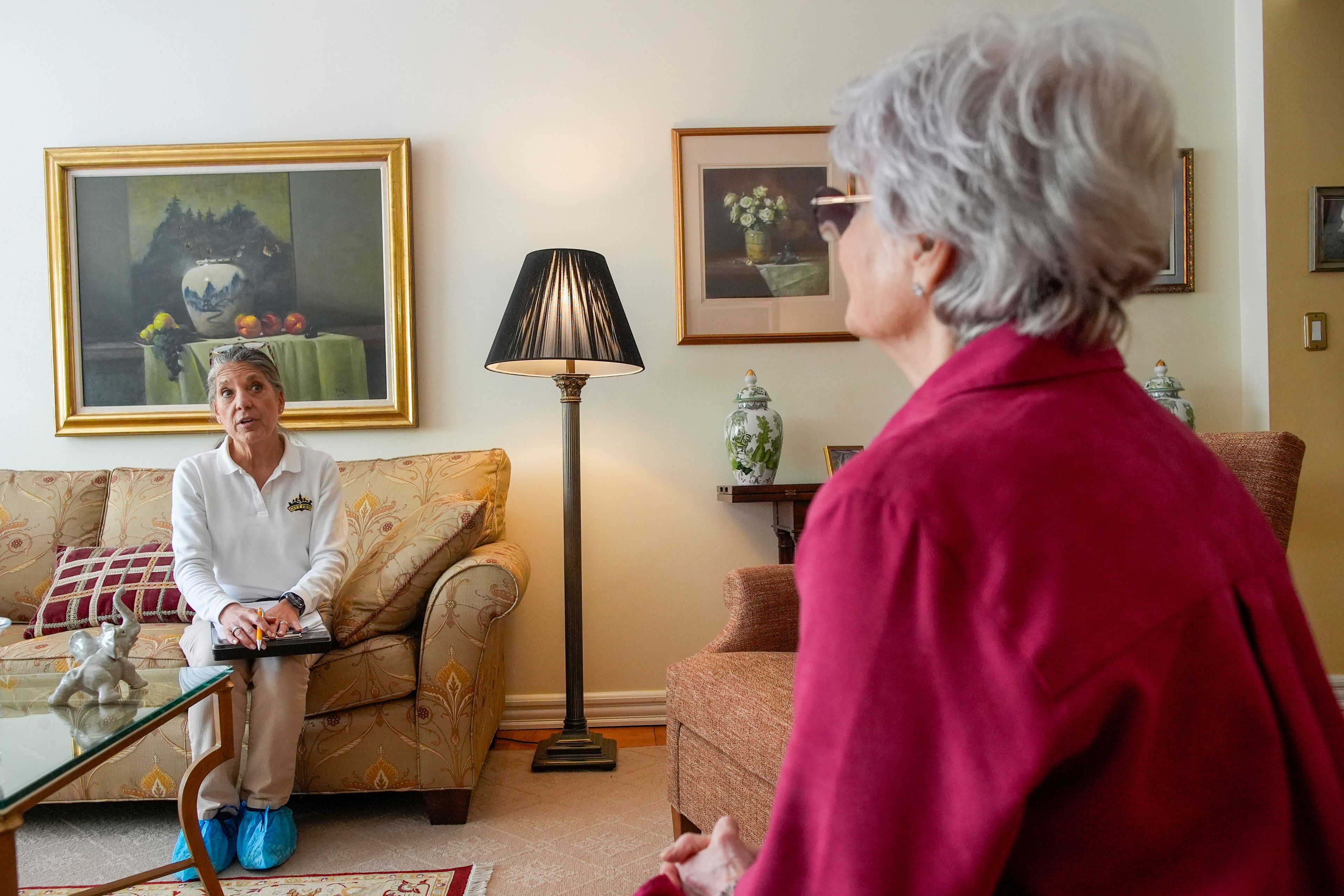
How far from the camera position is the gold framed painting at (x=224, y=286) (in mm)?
3270

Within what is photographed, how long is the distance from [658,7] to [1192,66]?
1.86 metres

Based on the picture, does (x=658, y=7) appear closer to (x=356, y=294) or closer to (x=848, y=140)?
(x=356, y=294)

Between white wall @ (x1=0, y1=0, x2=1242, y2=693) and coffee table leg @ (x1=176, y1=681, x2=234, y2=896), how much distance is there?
4.81ft

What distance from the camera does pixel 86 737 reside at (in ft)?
4.85

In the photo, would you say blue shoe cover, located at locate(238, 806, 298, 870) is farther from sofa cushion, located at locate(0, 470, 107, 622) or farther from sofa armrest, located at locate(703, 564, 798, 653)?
sofa cushion, located at locate(0, 470, 107, 622)

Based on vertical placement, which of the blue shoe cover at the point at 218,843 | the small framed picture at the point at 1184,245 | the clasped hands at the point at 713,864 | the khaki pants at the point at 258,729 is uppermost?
the small framed picture at the point at 1184,245

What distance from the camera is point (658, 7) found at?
3.31m

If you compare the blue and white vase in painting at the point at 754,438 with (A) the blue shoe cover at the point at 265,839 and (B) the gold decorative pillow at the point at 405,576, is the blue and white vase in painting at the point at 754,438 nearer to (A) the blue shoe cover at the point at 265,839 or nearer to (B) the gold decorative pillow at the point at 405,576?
(B) the gold decorative pillow at the point at 405,576

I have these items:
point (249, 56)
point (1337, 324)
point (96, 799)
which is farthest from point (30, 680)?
point (1337, 324)

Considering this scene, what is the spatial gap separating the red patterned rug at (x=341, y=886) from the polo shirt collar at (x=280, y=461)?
0.95 meters

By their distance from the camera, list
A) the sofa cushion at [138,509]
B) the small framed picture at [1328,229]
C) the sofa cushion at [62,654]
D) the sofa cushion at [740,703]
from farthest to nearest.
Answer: the small framed picture at [1328,229] < the sofa cushion at [138,509] < the sofa cushion at [62,654] < the sofa cushion at [740,703]

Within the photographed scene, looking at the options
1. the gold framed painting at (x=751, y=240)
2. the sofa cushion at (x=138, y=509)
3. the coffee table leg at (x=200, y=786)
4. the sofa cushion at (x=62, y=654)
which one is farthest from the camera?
the gold framed painting at (x=751, y=240)

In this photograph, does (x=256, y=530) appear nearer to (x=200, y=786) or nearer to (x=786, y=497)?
(x=200, y=786)

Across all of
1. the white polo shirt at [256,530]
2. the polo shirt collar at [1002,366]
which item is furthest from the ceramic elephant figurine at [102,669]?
the polo shirt collar at [1002,366]
